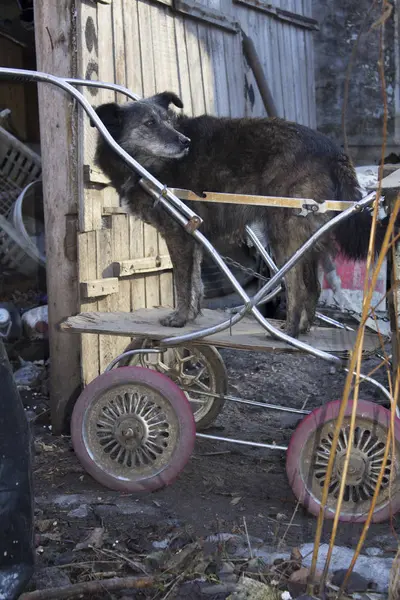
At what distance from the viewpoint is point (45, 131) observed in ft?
14.5

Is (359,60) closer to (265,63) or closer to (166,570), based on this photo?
(265,63)

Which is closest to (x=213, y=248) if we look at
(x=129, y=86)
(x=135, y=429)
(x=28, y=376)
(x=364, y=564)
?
(x=135, y=429)

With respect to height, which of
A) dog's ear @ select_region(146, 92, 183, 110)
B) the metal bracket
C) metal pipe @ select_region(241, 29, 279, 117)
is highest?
metal pipe @ select_region(241, 29, 279, 117)

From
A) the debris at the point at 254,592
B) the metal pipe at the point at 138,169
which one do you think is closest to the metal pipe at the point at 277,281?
the metal pipe at the point at 138,169

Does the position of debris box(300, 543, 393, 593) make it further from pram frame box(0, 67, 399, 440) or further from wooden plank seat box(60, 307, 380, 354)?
wooden plank seat box(60, 307, 380, 354)

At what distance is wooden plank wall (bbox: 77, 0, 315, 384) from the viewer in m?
4.38

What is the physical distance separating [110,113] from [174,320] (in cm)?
122

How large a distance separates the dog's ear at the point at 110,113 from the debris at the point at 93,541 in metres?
2.22

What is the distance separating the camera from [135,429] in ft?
11.3

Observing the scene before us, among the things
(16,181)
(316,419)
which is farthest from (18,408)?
(16,181)

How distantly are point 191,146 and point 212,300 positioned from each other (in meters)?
2.84

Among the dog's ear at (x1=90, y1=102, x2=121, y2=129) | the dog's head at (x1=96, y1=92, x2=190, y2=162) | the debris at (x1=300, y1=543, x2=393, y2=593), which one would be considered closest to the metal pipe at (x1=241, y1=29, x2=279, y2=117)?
the dog's head at (x1=96, y1=92, x2=190, y2=162)

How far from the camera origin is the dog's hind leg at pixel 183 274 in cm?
394

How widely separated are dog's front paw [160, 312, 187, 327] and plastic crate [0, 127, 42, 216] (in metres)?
3.59
